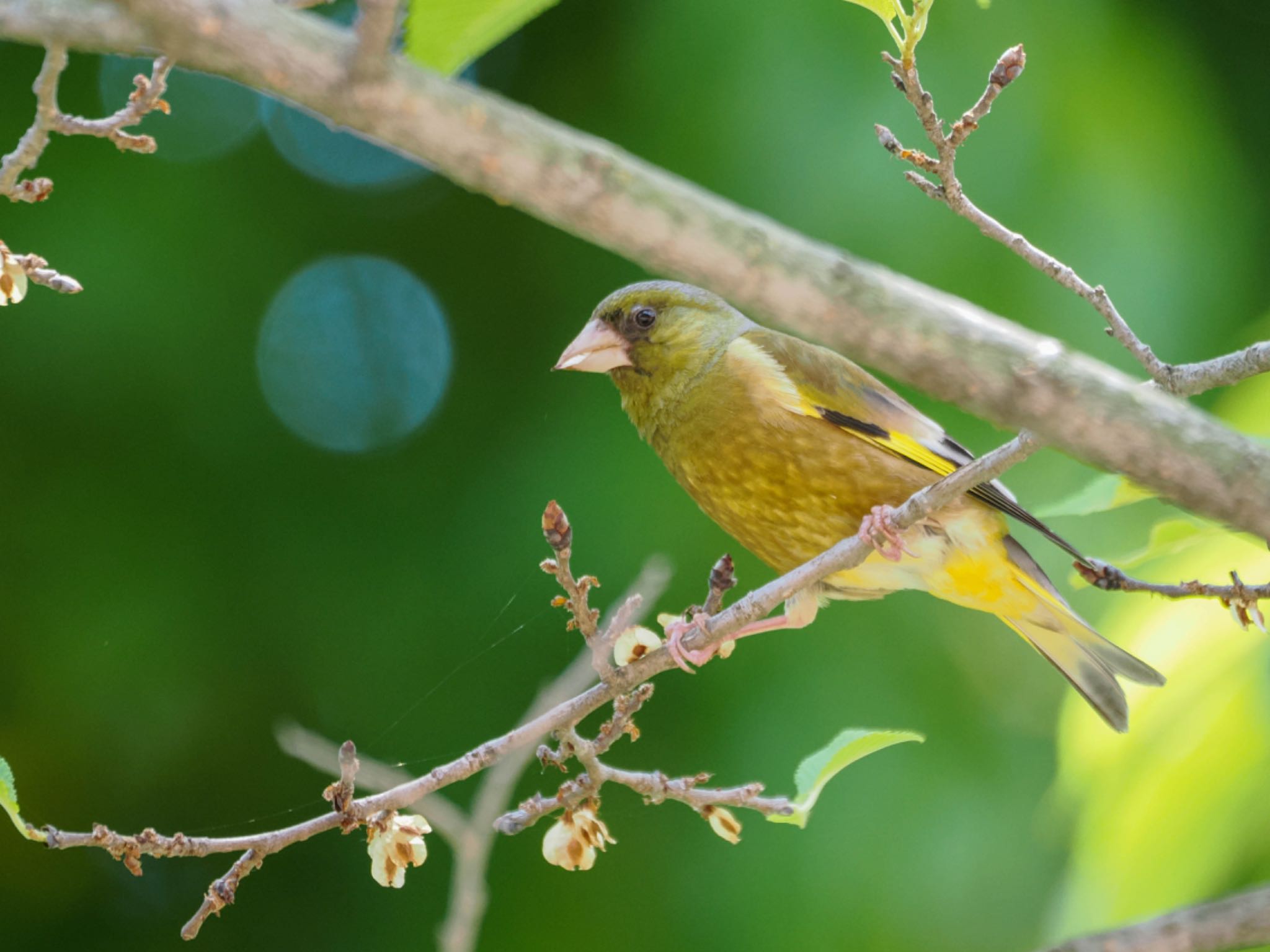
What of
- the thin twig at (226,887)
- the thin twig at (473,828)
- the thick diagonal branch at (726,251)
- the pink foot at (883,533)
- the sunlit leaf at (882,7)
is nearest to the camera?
the thick diagonal branch at (726,251)

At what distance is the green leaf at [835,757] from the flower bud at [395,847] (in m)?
0.37

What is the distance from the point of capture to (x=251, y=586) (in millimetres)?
3062

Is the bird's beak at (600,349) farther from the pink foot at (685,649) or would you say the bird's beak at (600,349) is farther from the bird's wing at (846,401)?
the pink foot at (685,649)

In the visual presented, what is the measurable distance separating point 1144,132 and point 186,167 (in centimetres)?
246

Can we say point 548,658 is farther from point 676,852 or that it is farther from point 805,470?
point 805,470

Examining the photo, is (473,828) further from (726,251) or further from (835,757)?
(835,757)

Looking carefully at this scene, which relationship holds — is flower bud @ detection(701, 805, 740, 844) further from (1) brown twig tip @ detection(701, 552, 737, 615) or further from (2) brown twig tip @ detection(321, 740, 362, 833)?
(2) brown twig tip @ detection(321, 740, 362, 833)

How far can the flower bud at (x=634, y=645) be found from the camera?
1.26 meters

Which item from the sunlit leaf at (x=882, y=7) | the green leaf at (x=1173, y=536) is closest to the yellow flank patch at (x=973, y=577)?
the green leaf at (x=1173, y=536)

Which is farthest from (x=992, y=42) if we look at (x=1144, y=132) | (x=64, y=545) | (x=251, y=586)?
(x=64, y=545)

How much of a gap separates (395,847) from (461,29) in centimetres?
81

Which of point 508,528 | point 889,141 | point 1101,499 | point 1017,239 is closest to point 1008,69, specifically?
point 889,141

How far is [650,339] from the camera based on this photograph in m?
1.74

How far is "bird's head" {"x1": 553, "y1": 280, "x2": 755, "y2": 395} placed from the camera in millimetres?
1716
